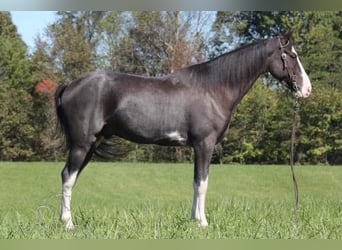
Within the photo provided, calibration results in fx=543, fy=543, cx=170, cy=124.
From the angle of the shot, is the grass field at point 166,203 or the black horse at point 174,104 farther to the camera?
the black horse at point 174,104

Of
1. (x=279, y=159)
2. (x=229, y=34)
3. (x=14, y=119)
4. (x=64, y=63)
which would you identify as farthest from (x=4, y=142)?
(x=279, y=159)

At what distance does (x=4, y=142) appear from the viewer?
5578mm

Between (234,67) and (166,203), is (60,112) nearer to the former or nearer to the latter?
(234,67)

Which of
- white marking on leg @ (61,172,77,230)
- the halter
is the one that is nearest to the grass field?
white marking on leg @ (61,172,77,230)

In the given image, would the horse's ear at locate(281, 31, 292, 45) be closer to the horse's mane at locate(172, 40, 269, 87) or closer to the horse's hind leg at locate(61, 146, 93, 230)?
the horse's mane at locate(172, 40, 269, 87)

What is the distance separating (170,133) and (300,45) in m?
3.21

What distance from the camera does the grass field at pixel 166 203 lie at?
3.41 metres

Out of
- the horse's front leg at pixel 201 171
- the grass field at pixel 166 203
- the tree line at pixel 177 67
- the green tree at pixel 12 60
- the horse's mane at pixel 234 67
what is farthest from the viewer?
the green tree at pixel 12 60

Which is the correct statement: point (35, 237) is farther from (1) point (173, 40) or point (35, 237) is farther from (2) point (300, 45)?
(2) point (300, 45)

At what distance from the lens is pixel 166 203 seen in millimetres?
5227

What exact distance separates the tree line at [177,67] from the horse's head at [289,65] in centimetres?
107

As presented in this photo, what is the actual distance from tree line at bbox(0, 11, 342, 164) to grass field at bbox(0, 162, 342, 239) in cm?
30

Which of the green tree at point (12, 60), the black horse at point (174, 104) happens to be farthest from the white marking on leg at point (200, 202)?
the green tree at point (12, 60)

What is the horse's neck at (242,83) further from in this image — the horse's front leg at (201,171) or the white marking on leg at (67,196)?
the white marking on leg at (67,196)
